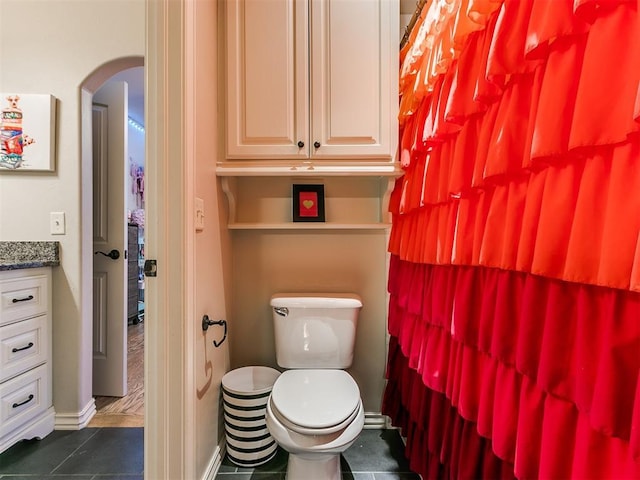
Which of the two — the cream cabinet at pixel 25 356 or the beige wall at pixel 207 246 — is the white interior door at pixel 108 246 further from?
the beige wall at pixel 207 246

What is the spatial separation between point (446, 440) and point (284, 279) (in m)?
1.05

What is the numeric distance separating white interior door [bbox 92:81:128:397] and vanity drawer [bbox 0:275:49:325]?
35 centimetres

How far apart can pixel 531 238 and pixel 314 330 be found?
1.10 metres

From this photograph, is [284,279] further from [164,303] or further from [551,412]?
[551,412]

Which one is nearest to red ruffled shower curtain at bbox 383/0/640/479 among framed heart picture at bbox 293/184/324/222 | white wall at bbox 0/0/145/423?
framed heart picture at bbox 293/184/324/222

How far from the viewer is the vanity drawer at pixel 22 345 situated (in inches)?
55.1

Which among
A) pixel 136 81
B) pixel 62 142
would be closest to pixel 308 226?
pixel 62 142

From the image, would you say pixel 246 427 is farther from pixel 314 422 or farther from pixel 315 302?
pixel 315 302

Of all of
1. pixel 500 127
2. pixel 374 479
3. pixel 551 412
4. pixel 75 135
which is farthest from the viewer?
pixel 75 135

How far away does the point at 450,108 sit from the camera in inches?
35.3

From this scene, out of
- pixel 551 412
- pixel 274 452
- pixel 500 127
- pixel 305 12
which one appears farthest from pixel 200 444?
pixel 305 12

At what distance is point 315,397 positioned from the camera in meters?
1.21

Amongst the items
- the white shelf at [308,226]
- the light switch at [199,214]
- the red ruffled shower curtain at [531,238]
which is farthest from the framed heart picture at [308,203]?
the red ruffled shower curtain at [531,238]

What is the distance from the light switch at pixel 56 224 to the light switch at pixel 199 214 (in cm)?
104
